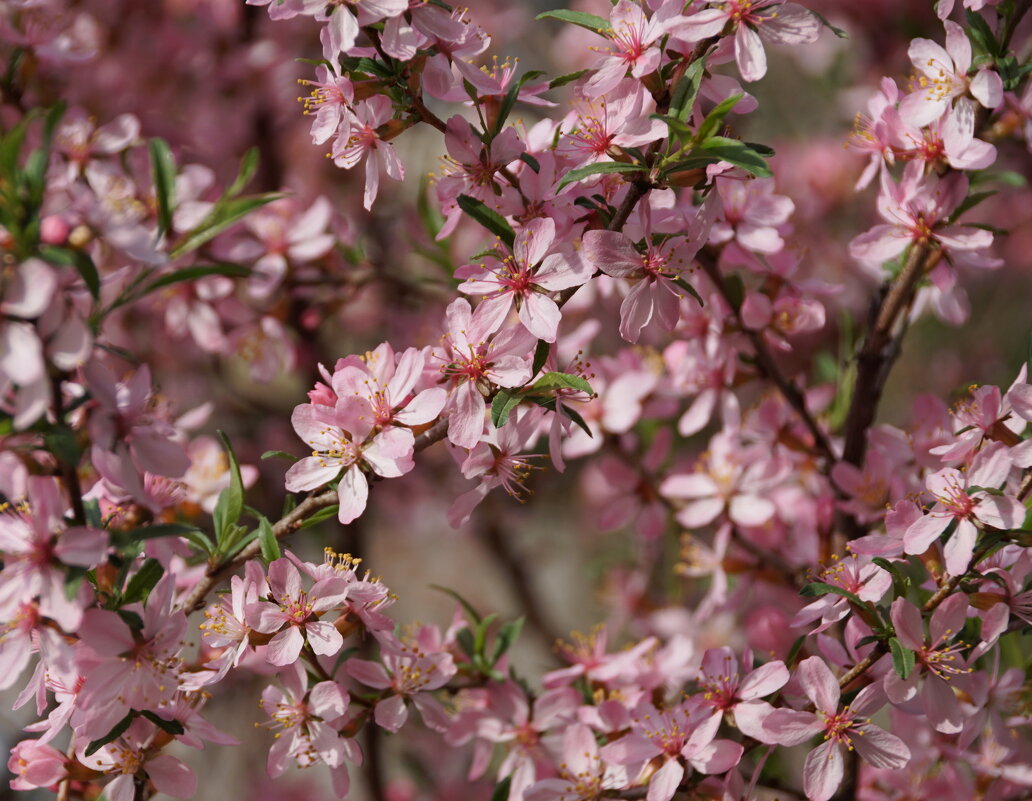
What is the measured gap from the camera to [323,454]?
0.82 metres

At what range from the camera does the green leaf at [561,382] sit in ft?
2.42

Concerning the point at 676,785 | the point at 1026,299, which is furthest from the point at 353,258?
the point at 1026,299

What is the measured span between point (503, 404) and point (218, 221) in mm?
310

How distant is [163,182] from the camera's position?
79 centimetres

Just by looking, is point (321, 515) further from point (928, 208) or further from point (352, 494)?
point (928, 208)

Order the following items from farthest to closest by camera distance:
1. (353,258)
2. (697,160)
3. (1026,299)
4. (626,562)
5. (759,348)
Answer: (1026,299)
(626,562)
(353,258)
(759,348)
(697,160)

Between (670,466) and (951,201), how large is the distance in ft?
1.82

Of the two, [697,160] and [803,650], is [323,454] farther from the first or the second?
[803,650]

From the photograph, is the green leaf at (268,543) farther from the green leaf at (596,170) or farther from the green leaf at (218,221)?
the green leaf at (596,170)

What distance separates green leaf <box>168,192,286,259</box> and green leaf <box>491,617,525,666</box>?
487 mm

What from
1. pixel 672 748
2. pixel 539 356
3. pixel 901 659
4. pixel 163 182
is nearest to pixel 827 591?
pixel 901 659

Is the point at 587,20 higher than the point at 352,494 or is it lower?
higher

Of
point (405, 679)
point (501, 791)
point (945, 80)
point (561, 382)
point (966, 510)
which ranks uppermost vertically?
point (945, 80)

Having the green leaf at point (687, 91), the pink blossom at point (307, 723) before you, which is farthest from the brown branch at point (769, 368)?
the pink blossom at point (307, 723)
